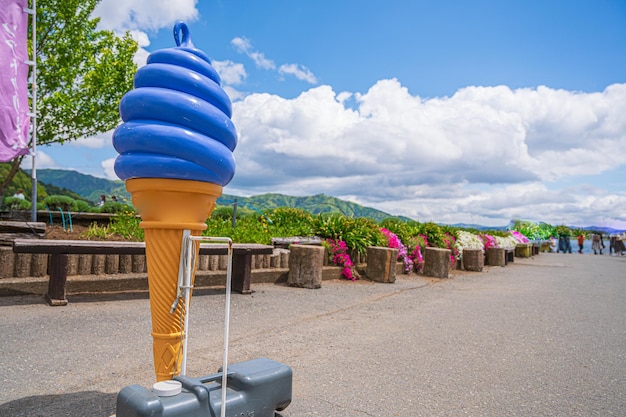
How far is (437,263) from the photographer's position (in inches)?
464

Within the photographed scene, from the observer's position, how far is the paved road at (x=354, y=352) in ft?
10.5

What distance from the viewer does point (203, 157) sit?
2.30 m

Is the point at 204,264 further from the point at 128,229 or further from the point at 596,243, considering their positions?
the point at 596,243

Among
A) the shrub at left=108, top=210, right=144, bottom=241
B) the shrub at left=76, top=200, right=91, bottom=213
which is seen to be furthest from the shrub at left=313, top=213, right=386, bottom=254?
the shrub at left=76, top=200, right=91, bottom=213

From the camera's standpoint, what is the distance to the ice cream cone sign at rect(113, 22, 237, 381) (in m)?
2.27

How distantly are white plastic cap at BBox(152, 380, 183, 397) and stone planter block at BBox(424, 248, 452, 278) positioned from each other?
10345 millimetres

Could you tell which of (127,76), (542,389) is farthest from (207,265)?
(127,76)

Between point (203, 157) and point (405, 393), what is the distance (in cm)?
228

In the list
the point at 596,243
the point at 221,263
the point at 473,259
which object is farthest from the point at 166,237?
the point at 596,243

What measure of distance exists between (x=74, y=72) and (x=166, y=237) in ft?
46.8

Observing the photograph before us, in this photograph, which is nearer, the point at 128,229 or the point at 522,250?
the point at 128,229

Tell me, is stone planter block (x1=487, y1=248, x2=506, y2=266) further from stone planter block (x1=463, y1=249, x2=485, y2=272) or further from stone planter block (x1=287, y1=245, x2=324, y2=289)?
stone planter block (x1=287, y1=245, x2=324, y2=289)

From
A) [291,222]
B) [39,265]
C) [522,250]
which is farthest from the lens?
[522,250]

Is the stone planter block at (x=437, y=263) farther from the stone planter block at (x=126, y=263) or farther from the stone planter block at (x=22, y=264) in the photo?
the stone planter block at (x=22, y=264)
